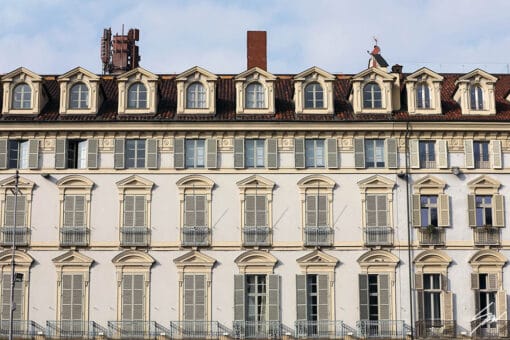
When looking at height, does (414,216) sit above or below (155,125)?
below

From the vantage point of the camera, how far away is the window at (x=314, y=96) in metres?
50.5

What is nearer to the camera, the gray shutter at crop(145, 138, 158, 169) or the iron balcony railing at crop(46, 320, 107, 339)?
the iron balcony railing at crop(46, 320, 107, 339)

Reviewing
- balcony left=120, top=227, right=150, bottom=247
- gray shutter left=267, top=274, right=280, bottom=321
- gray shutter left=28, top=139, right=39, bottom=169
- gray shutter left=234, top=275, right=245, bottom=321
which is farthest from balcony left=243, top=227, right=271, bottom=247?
gray shutter left=28, top=139, right=39, bottom=169

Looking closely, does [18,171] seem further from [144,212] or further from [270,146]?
[270,146]

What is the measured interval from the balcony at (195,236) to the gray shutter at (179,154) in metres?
3.52

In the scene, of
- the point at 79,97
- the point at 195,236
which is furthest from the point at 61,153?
the point at 195,236

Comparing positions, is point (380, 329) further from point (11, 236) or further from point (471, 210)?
point (11, 236)

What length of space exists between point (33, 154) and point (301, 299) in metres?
16.6

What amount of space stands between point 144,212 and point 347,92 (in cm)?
1379

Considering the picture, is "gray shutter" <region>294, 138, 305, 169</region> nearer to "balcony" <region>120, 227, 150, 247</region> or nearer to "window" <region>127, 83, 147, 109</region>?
"window" <region>127, 83, 147, 109</region>

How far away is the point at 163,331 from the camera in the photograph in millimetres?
47656

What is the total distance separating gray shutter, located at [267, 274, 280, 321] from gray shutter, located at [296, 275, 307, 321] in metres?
1.01

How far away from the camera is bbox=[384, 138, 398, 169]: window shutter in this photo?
49656 millimetres

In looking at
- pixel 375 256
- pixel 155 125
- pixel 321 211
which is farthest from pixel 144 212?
pixel 375 256
